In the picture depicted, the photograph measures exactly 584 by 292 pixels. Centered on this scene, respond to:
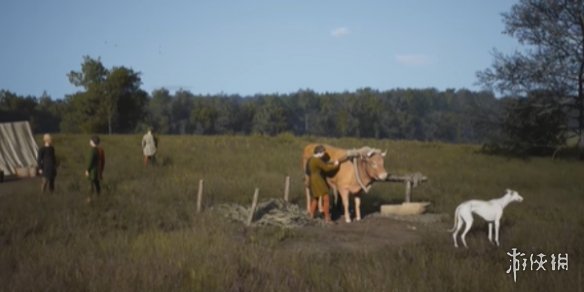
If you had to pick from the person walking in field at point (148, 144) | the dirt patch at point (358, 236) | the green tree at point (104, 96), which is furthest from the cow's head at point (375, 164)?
the green tree at point (104, 96)

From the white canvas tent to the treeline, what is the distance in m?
31.8

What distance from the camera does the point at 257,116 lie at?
4483 inches

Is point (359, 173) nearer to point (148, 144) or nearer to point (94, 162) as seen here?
point (94, 162)

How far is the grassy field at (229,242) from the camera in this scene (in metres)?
7.01

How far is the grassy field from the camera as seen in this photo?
701cm

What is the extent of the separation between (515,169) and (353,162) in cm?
1760

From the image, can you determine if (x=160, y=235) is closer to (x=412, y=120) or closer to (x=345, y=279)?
(x=345, y=279)

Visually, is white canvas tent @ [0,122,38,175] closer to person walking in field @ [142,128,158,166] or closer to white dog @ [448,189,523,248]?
person walking in field @ [142,128,158,166]

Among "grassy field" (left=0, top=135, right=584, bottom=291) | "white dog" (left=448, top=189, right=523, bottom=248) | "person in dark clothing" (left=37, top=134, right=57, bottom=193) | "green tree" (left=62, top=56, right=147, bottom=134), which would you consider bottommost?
"grassy field" (left=0, top=135, right=584, bottom=291)

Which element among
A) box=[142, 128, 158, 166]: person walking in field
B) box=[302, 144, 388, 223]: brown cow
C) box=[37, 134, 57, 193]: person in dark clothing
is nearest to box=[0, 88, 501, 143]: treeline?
box=[142, 128, 158, 166]: person walking in field

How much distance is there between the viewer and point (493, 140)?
119ft

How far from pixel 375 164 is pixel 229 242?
5.45 m

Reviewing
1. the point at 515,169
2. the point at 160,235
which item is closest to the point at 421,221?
the point at 160,235

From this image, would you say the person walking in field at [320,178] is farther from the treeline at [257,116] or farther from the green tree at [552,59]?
the treeline at [257,116]
